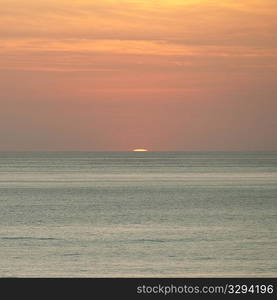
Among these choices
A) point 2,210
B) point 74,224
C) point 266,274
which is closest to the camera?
point 266,274

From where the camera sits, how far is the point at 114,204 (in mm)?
74312

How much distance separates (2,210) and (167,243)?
96.0 feet

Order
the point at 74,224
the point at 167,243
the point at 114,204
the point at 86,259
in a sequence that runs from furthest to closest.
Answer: the point at 114,204 → the point at 74,224 → the point at 167,243 → the point at 86,259

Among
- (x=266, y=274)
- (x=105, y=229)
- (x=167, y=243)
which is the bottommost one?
(x=266, y=274)

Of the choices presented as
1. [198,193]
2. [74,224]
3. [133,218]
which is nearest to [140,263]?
[74,224]

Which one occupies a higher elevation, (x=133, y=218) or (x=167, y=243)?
(x=133, y=218)

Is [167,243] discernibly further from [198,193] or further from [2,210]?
[198,193]

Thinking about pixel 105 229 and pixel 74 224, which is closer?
pixel 105 229

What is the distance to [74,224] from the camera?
5409 cm

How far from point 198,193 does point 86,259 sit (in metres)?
58.8

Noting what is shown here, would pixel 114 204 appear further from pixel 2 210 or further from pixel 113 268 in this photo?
pixel 113 268
